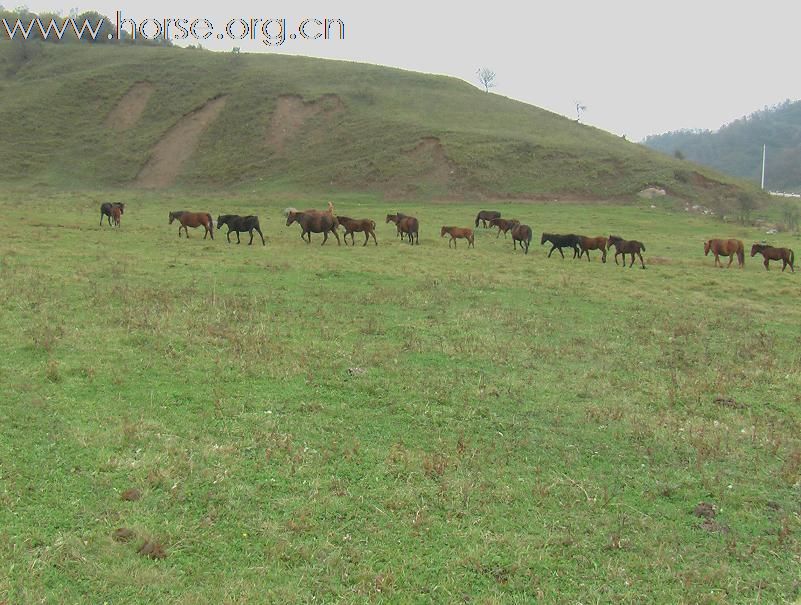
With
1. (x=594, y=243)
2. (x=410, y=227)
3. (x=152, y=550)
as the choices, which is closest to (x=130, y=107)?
(x=410, y=227)

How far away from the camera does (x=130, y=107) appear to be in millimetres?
71312

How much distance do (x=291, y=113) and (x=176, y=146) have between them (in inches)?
469

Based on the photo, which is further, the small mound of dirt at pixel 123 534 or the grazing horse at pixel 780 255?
the grazing horse at pixel 780 255

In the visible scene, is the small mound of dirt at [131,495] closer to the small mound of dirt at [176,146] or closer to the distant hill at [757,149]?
the small mound of dirt at [176,146]

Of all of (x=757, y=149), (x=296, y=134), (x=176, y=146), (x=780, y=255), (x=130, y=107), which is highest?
(x=757, y=149)

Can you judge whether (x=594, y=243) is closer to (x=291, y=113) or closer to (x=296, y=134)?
(x=296, y=134)

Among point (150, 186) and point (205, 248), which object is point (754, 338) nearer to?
point (205, 248)

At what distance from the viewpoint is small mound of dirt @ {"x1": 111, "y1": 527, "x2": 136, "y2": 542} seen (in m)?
5.48

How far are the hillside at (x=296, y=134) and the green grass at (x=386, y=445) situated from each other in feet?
127

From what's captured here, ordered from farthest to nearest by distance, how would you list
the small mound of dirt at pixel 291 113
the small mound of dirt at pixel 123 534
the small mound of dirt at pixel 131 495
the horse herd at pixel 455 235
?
the small mound of dirt at pixel 291 113
the horse herd at pixel 455 235
the small mound of dirt at pixel 131 495
the small mound of dirt at pixel 123 534

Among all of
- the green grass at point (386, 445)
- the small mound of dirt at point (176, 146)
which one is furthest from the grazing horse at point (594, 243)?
the small mound of dirt at point (176, 146)

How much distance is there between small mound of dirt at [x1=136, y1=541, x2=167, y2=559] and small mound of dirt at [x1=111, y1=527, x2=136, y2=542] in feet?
0.65

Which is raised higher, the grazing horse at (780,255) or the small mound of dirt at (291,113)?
the small mound of dirt at (291,113)

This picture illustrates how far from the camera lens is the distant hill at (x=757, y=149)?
398 ft
